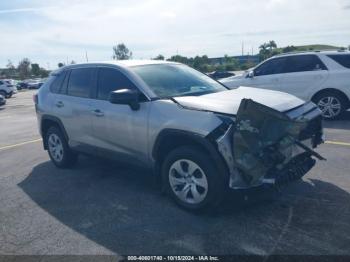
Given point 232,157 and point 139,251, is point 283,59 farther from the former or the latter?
point 139,251

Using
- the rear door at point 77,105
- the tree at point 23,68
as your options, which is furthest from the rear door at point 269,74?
the tree at point 23,68

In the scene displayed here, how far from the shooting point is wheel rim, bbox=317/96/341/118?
9.34 meters

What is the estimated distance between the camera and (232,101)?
429cm

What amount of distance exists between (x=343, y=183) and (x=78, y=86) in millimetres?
4124

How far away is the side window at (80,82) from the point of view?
5728 mm

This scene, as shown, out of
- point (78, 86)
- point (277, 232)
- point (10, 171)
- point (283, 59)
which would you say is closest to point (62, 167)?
point (10, 171)

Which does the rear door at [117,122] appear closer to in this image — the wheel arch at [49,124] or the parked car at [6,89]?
the wheel arch at [49,124]

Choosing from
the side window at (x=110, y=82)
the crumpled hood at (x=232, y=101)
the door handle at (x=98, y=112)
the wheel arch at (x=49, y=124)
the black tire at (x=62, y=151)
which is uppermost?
the side window at (x=110, y=82)

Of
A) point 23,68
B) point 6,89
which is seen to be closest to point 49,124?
point 6,89

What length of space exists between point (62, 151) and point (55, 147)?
0.80 ft

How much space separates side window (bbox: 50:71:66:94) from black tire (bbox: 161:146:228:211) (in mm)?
2936

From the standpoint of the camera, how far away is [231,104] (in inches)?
163

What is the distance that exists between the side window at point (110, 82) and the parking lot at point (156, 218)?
1.36 m

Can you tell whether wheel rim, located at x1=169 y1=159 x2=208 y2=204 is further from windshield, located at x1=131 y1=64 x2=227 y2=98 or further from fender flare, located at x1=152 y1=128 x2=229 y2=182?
windshield, located at x1=131 y1=64 x2=227 y2=98
